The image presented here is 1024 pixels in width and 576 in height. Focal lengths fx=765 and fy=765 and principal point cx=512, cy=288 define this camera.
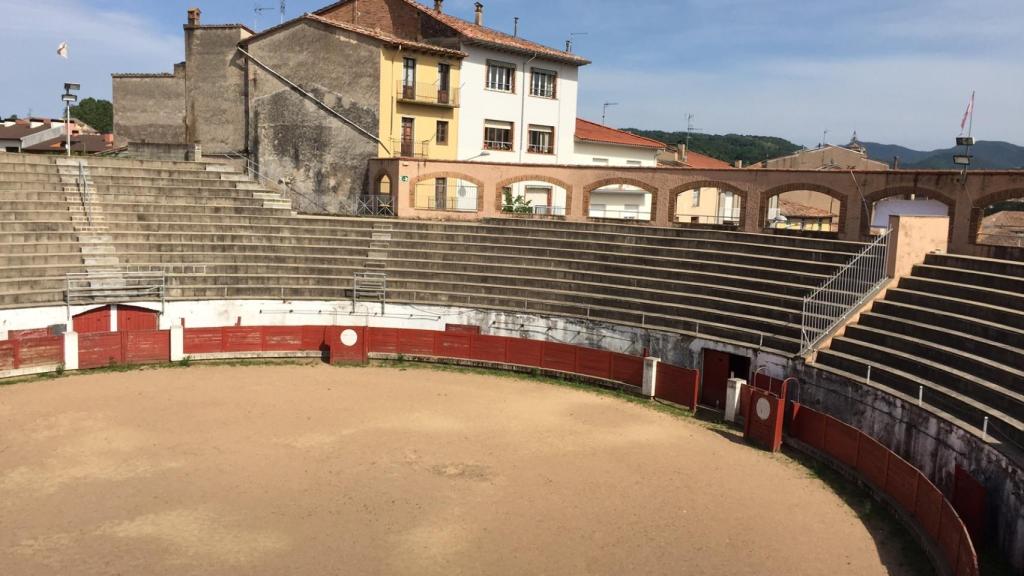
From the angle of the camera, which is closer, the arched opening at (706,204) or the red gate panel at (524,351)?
the red gate panel at (524,351)

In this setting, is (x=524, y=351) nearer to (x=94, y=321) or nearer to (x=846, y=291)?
(x=846, y=291)

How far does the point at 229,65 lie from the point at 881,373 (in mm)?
36658

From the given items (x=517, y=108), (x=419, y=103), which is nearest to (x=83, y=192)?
(x=419, y=103)

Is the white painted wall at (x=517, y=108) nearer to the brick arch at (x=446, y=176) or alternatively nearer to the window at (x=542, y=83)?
the window at (x=542, y=83)

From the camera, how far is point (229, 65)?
139 feet

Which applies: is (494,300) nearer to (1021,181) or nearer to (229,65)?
(1021,181)

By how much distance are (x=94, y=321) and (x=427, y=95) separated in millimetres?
21168

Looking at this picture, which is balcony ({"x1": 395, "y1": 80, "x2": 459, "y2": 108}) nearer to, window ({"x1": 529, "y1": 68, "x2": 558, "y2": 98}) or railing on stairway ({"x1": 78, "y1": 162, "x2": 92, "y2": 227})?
window ({"x1": 529, "y1": 68, "x2": 558, "y2": 98})

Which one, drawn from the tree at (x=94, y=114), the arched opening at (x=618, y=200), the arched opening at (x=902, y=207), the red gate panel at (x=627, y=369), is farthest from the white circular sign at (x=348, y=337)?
the tree at (x=94, y=114)

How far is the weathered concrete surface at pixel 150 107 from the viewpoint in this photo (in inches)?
1725

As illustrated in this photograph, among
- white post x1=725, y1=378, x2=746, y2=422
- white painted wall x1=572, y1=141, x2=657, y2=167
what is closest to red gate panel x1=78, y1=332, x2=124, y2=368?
white post x1=725, y1=378, x2=746, y2=422

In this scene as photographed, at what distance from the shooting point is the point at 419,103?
136ft

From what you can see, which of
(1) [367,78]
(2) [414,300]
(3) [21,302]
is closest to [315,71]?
(1) [367,78]

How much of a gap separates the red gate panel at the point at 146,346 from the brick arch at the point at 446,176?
13638 mm
